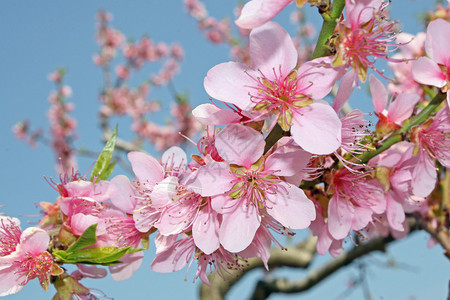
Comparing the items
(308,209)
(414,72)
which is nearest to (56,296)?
(308,209)

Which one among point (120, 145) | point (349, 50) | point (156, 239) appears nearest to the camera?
point (349, 50)

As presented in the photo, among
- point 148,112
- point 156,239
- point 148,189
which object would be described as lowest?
point 148,112

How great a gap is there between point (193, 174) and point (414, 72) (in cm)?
74

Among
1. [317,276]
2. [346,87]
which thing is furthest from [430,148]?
[317,276]

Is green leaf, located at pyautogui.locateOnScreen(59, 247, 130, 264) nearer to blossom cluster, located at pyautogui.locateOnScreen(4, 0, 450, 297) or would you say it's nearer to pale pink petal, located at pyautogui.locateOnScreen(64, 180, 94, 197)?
blossom cluster, located at pyautogui.locateOnScreen(4, 0, 450, 297)

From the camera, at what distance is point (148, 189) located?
132 centimetres

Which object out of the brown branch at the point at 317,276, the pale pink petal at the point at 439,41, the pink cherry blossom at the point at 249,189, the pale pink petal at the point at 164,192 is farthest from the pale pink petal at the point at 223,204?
the brown branch at the point at 317,276

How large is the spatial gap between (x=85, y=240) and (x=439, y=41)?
1.17 meters

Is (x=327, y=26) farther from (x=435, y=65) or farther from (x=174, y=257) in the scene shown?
(x=174, y=257)

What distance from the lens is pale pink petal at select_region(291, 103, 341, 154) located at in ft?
3.38

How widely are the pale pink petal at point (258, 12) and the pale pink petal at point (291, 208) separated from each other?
0.42m

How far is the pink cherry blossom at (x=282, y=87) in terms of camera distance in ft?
3.43

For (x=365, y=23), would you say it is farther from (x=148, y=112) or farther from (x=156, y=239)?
(x=148, y=112)

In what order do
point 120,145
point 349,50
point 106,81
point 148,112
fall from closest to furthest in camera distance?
point 349,50 → point 120,145 → point 106,81 → point 148,112
